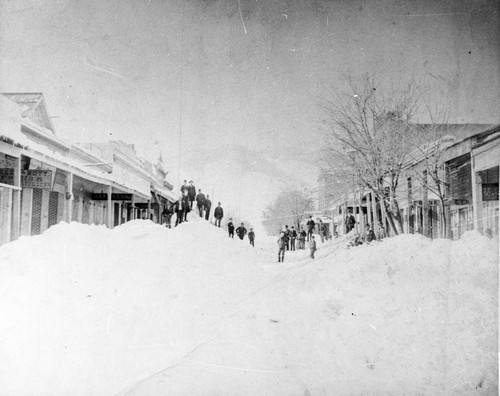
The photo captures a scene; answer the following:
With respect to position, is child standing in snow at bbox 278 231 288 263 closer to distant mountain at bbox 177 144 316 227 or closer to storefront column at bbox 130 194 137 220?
distant mountain at bbox 177 144 316 227

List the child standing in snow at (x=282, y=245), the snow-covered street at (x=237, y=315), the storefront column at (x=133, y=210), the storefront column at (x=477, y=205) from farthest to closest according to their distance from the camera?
the storefront column at (x=133, y=210), the child standing in snow at (x=282, y=245), the storefront column at (x=477, y=205), the snow-covered street at (x=237, y=315)

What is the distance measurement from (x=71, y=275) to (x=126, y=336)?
0.67 metres

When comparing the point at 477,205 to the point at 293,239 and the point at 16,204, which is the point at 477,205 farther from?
the point at 16,204

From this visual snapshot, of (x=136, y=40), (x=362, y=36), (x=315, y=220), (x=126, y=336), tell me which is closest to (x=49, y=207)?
(x=126, y=336)

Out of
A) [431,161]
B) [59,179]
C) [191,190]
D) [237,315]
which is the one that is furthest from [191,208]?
[431,161]

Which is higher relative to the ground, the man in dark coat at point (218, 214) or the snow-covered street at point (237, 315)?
the man in dark coat at point (218, 214)

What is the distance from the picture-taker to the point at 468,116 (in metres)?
3.40

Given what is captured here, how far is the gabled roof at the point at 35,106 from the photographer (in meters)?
3.24

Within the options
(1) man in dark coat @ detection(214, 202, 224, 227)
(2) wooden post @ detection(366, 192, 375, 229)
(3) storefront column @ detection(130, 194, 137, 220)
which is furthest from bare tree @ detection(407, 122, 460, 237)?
(3) storefront column @ detection(130, 194, 137, 220)

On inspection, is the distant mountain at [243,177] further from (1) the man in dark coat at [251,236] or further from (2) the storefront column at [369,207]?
(2) the storefront column at [369,207]

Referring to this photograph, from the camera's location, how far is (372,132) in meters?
3.48

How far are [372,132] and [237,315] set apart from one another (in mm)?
1844

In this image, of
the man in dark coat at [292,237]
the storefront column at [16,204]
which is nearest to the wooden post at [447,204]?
the man in dark coat at [292,237]

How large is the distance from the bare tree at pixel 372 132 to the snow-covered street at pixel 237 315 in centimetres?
56
